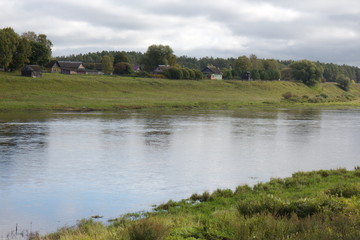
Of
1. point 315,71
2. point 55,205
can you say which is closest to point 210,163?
point 55,205

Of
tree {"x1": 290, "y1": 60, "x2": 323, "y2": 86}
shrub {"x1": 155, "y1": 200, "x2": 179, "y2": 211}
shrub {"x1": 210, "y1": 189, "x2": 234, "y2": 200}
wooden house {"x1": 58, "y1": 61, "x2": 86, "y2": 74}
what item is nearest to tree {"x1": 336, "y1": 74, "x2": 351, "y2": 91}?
tree {"x1": 290, "y1": 60, "x2": 323, "y2": 86}

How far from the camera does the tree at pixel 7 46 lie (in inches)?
3684

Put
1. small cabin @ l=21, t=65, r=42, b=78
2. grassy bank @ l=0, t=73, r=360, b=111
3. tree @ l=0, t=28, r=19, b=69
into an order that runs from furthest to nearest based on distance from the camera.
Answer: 1. tree @ l=0, t=28, r=19, b=69
2. small cabin @ l=21, t=65, r=42, b=78
3. grassy bank @ l=0, t=73, r=360, b=111

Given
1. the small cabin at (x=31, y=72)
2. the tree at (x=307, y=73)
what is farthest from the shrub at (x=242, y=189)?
the tree at (x=307, y=73)

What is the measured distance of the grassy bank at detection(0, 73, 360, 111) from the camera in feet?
234

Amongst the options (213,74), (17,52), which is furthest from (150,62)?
(17,52)

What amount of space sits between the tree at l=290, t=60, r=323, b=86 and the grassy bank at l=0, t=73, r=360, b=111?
2698cm

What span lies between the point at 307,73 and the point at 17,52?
319 ft

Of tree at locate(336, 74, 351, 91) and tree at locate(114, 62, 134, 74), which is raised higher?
tree at locate(114, 62, 134, 74)

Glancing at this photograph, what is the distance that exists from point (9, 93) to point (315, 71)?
111 meters

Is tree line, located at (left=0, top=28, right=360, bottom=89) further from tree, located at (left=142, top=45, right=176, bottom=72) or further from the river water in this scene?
the river water

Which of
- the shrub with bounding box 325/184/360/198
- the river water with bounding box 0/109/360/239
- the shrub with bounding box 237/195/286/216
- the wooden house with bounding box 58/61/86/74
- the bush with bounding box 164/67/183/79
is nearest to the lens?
the shrub with bounding box 237/195/286/216

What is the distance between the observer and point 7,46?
9381 cm

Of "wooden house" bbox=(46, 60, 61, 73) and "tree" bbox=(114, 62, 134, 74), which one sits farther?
"tree" bbox=(114, 62, 134, 74)
